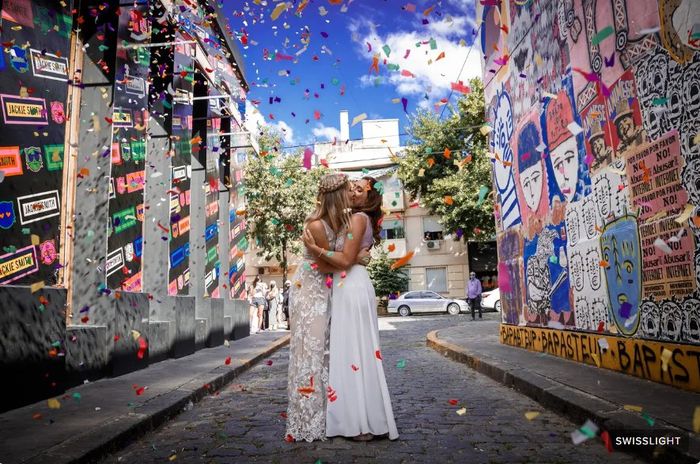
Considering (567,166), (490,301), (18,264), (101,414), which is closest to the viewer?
(101,414)

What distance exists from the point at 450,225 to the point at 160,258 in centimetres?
2253

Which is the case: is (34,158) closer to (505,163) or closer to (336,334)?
(336,334)

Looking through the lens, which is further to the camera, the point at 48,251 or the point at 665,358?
the point at 48,251

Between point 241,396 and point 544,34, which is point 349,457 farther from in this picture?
point 544,34

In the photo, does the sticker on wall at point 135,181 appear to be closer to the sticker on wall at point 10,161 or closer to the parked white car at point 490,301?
the sticker on wall at point 10,161

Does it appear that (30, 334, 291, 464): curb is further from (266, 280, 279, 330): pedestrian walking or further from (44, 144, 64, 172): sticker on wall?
(266, 280, 279, 330): pedestrian walking

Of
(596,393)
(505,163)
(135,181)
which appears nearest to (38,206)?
(135,181)

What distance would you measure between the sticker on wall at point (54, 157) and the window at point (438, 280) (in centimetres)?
3060

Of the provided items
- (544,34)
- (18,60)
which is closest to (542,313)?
(544,34)

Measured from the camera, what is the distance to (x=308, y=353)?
4.01m

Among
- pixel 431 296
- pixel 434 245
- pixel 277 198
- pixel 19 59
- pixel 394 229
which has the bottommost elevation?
pixel 431 296

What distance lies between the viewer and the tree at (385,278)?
3425 centimetres

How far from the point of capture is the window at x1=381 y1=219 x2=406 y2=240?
36.4 metres

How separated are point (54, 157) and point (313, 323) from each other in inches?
153
